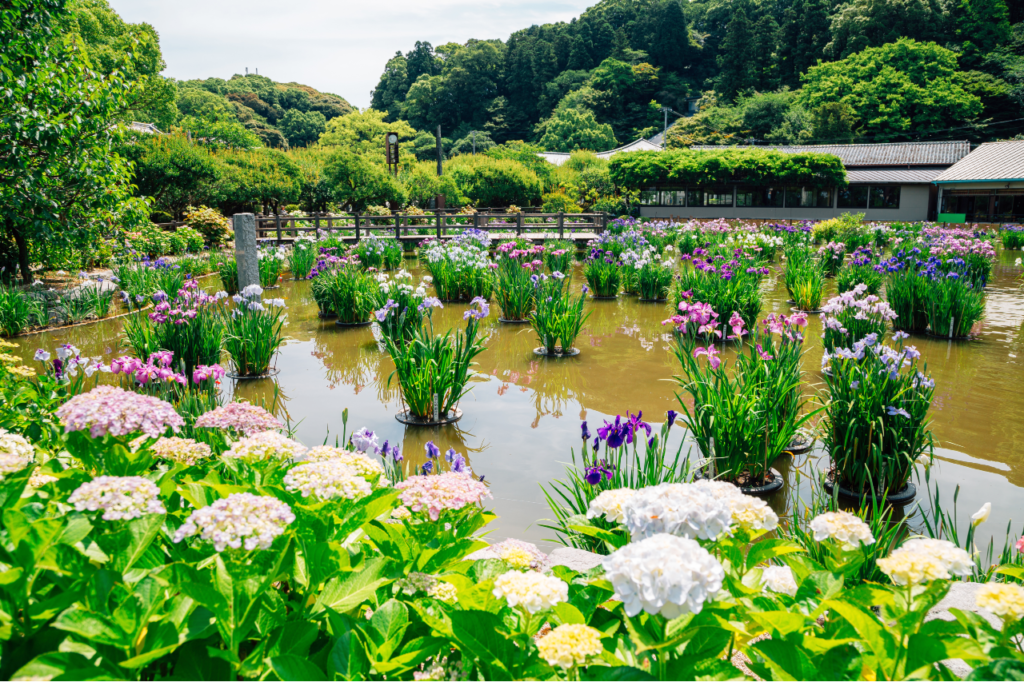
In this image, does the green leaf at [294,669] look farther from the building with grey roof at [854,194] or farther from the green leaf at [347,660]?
the building with grey roof at [854,194]

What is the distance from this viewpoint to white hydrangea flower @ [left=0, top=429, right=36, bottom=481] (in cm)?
183

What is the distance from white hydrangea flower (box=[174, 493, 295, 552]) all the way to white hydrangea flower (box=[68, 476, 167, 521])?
168 mm

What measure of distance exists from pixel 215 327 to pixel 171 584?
5445mm

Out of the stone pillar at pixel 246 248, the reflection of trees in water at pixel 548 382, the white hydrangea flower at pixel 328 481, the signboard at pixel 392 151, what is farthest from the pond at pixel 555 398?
the signboard at pixel 392 151

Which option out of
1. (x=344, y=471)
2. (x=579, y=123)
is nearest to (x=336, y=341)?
(x=344, y=471)

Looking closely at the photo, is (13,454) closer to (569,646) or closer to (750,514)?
(569,646)

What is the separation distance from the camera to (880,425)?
3906 mm

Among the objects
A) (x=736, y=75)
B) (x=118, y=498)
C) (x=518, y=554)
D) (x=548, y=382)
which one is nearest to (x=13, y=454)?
(x=118, y=498)

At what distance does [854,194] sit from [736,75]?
28099mm

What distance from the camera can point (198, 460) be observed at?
2414 millimetres

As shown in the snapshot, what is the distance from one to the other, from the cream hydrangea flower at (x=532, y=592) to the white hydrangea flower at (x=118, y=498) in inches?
36.4

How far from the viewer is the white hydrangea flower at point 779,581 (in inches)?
69.0

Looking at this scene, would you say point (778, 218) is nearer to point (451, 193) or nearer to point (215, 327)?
point (451, 193)

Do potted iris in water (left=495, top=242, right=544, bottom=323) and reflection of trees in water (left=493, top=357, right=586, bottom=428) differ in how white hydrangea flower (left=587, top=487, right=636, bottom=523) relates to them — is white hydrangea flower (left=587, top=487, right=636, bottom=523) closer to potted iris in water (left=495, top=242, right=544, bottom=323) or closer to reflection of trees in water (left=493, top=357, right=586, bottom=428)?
reflection of trees in water (left=493, top=357, right=586, bottom=428)
